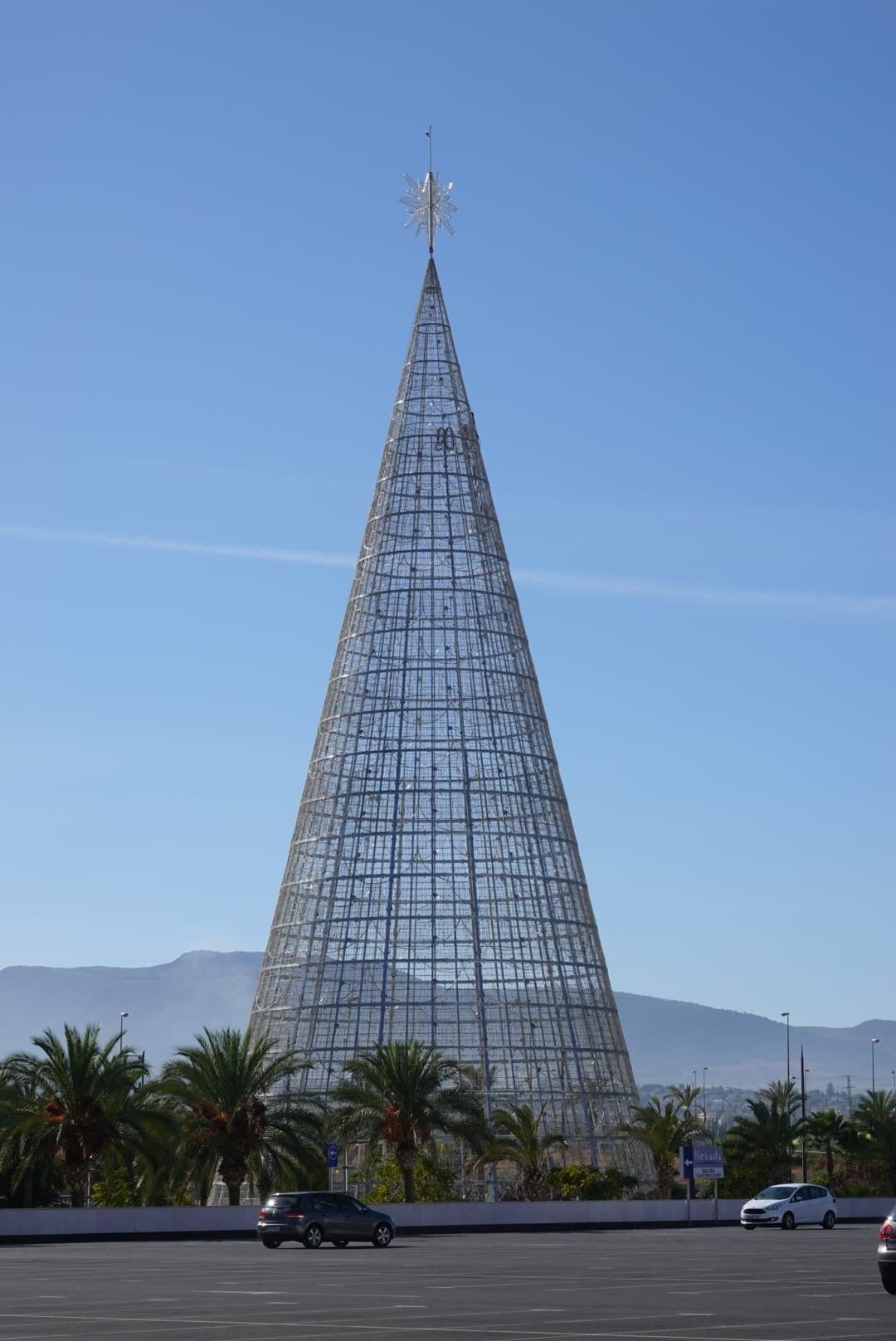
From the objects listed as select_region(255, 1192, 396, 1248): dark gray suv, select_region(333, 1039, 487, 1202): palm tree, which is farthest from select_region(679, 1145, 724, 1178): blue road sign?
select_region(255, 1192, 396, 1248): dark gray suv

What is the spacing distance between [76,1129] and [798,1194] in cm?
2068

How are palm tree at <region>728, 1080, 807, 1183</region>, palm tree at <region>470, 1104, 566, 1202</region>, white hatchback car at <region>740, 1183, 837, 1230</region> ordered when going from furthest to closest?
palm tree at <region>728, 1080, 807, 1183</region>
palm tree at <region>470, 1104, 566, 1202</region>
white hatchback car at <region>740, 1183, 837, 1230</region>

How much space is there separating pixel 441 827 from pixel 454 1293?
46.9 metres

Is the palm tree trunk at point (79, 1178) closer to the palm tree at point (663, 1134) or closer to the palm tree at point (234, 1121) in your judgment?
the palm tree at point (234, 1121)

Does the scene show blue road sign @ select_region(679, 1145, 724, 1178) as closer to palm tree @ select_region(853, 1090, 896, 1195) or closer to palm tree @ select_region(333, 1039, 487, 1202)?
palm tree @ select_region(333, 1039, 487, 1202)

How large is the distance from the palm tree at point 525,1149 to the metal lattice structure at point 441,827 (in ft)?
10.7

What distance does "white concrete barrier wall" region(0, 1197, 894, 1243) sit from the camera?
52312mm

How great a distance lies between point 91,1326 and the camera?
21.9 meters

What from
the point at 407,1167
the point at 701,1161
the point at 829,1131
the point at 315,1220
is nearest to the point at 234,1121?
the point at 407,1167

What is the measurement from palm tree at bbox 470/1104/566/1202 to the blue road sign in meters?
4.02

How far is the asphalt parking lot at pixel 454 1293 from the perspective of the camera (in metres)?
21.2

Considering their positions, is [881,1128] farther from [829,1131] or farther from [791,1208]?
[791,1208]

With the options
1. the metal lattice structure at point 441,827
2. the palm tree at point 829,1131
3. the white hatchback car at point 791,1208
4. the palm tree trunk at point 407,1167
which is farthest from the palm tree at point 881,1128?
the palm tree trunk at point 407,1167

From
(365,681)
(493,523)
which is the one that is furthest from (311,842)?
(493,523)
